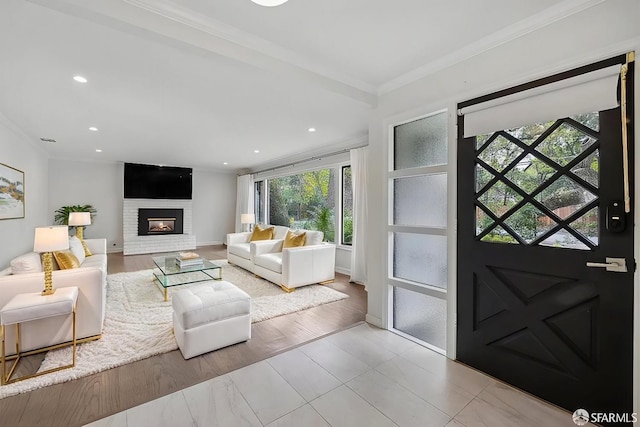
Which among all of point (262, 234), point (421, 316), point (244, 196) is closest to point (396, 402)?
point (421, 316)

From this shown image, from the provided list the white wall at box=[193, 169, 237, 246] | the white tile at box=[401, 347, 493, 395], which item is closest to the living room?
the white tile at box=[401, 347, 493, 395]

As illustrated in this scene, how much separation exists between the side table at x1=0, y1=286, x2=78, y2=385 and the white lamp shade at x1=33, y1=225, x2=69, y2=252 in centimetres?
38

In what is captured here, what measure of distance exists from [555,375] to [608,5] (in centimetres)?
230

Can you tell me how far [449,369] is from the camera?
217 centimetres

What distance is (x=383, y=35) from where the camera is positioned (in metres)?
2.04

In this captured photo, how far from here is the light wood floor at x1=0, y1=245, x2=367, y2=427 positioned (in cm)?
169

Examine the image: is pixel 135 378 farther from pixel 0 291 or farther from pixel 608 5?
pixel 608 5

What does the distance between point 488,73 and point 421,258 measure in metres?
1.64

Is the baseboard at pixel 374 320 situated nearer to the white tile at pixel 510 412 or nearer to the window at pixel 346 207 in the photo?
the white tile at pixel 510 412

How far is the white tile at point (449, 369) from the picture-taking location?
6.52ft

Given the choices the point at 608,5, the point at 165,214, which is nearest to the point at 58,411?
the point at 608,5

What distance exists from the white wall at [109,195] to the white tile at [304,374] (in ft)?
23.7

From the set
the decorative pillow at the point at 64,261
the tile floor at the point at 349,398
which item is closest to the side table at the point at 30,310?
the decorative pillow at the point at 64,261

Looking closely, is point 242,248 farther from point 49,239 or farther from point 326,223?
point 49,239
